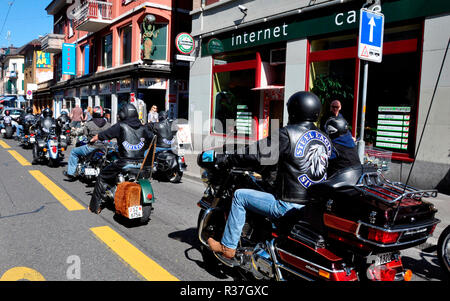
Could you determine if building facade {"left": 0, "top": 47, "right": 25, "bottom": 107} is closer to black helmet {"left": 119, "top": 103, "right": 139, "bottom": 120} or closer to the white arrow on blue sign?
black helmet {"left": 119, "top": 103, "right": 139, "bottom": 120}

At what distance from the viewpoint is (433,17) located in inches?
329

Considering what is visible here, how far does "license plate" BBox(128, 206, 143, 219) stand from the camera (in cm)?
516

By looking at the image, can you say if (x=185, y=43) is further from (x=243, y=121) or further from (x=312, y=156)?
(x=312, y=156)

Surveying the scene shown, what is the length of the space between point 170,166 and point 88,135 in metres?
2.05

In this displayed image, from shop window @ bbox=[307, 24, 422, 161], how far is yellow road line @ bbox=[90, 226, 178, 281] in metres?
6.91

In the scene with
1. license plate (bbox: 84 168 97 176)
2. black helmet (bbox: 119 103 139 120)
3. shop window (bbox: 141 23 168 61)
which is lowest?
license plate (bbox: 84 168 97 176)

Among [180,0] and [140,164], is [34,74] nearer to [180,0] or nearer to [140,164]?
[180,0]

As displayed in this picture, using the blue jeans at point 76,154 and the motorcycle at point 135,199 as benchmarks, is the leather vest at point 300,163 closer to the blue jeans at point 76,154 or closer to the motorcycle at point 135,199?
the motorcycle at point 135,199

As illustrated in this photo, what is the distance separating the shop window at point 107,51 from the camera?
24609 mm

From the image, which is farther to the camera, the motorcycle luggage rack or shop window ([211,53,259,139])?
shop window ([211,53,259,139])

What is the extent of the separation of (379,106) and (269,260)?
7504mm

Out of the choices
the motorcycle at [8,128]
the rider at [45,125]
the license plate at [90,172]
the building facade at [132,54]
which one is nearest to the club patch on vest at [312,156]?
the license plate at [90,172]

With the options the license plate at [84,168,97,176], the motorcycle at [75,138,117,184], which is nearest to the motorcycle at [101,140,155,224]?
the motorcycle at [75,138,117,184]

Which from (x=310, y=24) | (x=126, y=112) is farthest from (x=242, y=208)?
(x=310, y=24)
